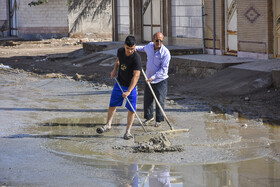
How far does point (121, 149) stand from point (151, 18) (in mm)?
15396

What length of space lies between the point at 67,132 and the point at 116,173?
270cm

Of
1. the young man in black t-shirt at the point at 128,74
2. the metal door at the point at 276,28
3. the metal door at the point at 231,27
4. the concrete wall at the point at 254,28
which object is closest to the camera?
the young man in black t-shirt at the point at 128,74

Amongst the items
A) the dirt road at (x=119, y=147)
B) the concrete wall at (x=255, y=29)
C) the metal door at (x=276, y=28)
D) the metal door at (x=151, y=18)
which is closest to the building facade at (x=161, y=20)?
the metal door at (x=151, y=18)

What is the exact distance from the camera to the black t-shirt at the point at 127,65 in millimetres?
8484

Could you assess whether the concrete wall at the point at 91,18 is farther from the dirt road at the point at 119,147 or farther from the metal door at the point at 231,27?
the dirt road at the point at 119,147

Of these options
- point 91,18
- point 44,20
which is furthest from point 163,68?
point 44,20

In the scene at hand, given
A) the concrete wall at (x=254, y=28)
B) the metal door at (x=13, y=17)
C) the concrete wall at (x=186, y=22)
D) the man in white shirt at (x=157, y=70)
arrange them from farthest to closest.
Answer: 1. the metal door at (x=13, y=17)
2. the concrete wall at (x=186, y=22)
3. the concrete wall at (x=254, y=28)
4. the man in white shirt at (x=157, y=70)

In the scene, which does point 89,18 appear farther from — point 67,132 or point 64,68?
point 67,132

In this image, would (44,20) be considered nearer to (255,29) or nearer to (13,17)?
(13,17)

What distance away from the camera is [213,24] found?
17.4 meters

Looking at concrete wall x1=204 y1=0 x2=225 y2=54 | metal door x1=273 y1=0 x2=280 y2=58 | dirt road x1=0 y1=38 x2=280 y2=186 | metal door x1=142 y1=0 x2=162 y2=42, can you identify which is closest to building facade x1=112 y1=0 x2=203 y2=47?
metal door x1=142 y1=0 x2=162 y2=42

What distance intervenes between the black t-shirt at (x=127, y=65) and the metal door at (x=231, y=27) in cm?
841

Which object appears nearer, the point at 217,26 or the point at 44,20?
the point at 217,26

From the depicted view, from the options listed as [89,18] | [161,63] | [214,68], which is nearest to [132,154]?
[161,63]
